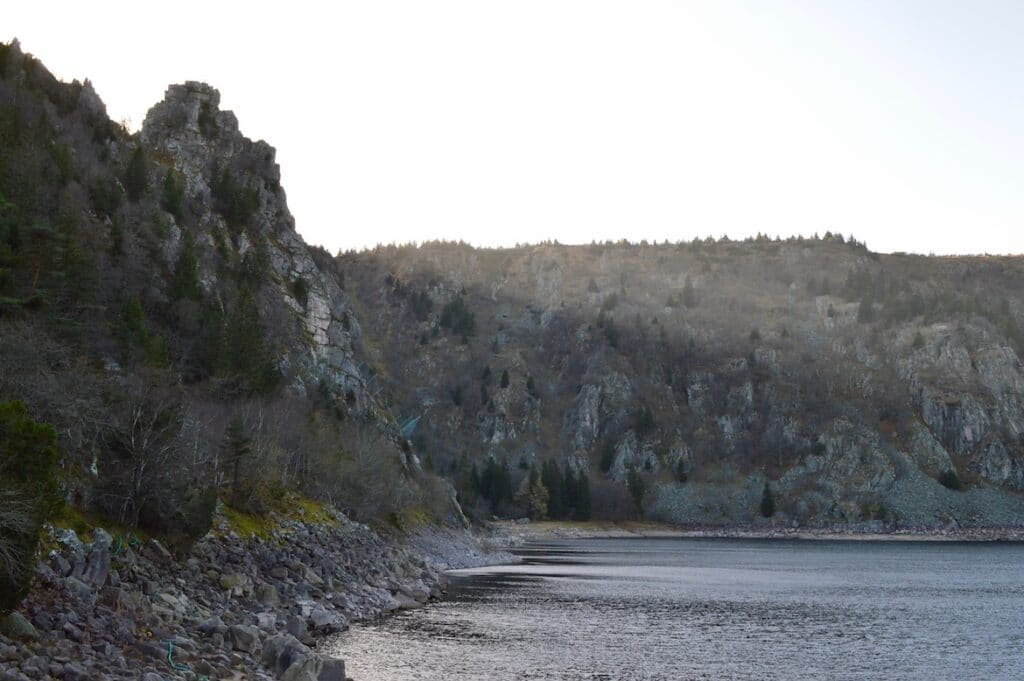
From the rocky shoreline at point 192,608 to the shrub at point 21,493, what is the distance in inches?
55.0

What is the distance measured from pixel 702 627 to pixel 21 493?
42.7 m

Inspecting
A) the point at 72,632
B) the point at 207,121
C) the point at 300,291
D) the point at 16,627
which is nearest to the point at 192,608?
the point at 72,632

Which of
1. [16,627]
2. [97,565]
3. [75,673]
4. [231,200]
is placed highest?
[231,200]

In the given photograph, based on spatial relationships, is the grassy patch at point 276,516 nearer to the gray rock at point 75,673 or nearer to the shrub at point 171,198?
the gray rock at point 75,673

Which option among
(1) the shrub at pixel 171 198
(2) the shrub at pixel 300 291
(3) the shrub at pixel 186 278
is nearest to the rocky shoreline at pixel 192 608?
(3) the shrub at pixel 186 278

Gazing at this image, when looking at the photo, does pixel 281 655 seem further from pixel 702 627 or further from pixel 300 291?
pixel 300 291

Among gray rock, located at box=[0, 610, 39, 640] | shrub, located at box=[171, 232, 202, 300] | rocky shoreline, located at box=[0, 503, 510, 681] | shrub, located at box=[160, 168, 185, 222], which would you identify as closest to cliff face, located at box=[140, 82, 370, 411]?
shrub, located at box=[160, 168, 185, 222]

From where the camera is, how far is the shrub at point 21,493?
81.3 feet

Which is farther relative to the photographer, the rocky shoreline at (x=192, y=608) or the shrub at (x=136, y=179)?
the shrub at (x=136, y=179)

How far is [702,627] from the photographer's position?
184 ft

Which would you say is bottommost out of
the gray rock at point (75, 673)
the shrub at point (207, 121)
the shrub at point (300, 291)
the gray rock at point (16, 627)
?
the gray rock at point (75, 673)

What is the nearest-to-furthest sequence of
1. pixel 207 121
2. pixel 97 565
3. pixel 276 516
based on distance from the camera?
pixel 97 565 < pixel 276 516 < pixel 207 121

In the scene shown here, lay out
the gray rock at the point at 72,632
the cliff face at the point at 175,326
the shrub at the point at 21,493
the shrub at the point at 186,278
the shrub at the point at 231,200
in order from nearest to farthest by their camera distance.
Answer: the shrub at the point at 21,493, the gray rock at the point at 72,632, the cliff face at the point at 175,326, the shrub at the point at 186,278, the shrub at the point at 231,200

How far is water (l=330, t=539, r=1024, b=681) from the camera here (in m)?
42.3
